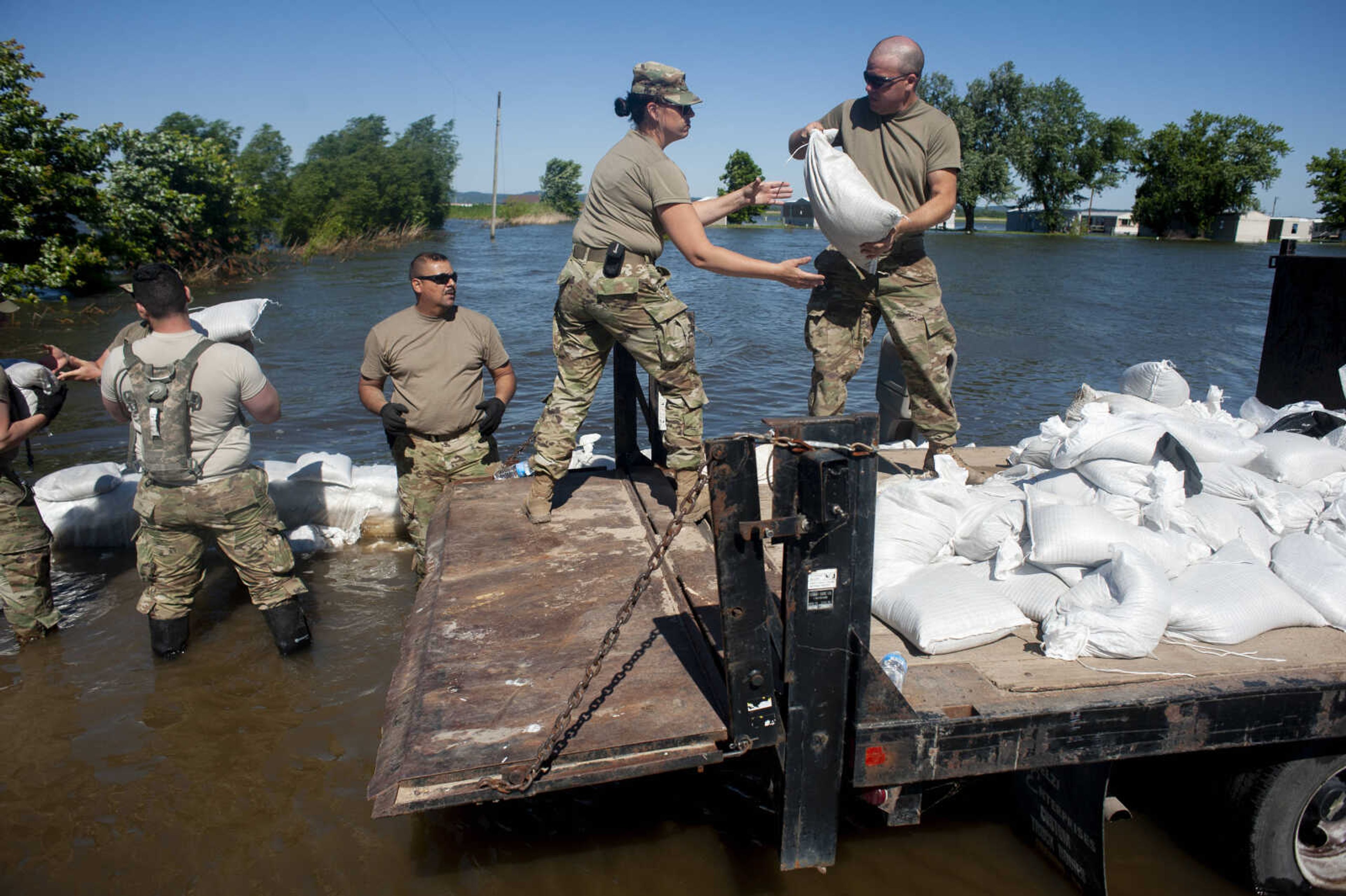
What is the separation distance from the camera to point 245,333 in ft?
15.6

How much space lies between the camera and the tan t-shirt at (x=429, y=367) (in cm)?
443

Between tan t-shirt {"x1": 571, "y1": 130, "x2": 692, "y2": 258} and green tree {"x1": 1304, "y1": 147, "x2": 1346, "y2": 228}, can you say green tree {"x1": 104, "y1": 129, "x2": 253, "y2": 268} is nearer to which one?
tan t-shirt {"x1": 571, "y1": 130, "x2": 692, "y2": 258}

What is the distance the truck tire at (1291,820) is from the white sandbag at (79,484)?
6.14 meters

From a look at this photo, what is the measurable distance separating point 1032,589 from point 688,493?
4.64 ft

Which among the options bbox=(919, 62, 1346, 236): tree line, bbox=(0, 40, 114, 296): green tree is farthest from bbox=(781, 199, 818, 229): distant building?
bbox=(919, 62, 1346, 236): tree line

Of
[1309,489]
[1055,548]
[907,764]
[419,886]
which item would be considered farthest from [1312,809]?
[419,886]

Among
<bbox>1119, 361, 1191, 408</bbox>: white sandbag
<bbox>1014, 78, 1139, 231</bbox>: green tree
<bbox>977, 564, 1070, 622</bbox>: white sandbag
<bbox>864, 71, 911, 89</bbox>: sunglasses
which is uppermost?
<bbox>1014, 78, 1139, 231</bbox>: green tree

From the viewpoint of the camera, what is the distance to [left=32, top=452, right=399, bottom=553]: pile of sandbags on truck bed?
529cm

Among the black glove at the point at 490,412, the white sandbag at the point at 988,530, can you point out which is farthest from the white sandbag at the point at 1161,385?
the black glove at the point at 490,412

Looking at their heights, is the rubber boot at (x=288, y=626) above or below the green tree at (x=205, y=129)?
below

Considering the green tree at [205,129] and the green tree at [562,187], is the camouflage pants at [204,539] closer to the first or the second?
the green tree at [205,129]

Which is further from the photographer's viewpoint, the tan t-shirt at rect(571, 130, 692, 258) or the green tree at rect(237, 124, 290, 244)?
the green tree at rect(237, 124, 290, 244)

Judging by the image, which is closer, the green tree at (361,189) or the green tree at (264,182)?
the green tree at (264,182)

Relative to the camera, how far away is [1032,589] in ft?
9.67
